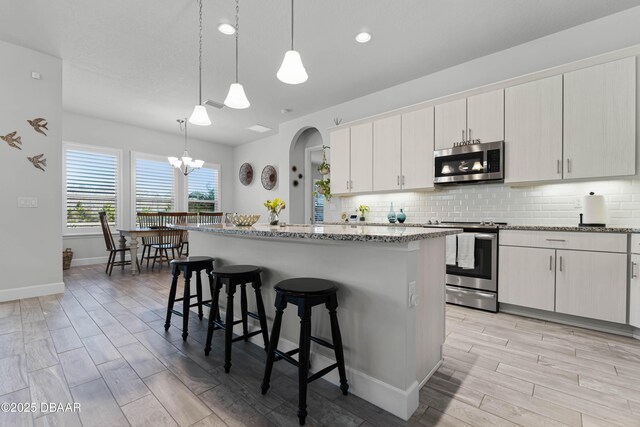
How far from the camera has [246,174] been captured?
7.84 meters

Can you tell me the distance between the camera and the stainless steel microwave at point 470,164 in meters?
3.23

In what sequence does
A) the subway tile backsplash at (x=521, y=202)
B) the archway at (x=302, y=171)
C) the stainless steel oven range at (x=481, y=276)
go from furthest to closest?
the archway at (x=302, y=171)
the stainless steel oven range at (x=481, y=276)
the subway tile backsplash at (x=521, y=202)

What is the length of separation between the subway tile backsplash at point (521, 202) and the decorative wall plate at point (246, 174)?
449 centimetres

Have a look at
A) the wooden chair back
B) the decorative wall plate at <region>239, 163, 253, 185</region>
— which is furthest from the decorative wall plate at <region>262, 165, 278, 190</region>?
the wooden chair back

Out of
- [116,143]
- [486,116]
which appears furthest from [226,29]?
[116,143]

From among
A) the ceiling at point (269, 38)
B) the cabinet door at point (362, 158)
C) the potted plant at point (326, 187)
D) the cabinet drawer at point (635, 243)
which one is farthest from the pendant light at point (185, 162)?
the cabinet drawer at point (635, 243)

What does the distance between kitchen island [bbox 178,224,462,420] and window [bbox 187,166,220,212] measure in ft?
19.4

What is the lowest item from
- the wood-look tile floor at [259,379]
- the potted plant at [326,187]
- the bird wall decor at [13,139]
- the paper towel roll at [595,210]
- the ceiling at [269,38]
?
the wood-look tile floor at [259,379]

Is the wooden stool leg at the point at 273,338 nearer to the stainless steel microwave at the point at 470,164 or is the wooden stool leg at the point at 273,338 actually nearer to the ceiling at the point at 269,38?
the ceiling at the point at 269,38

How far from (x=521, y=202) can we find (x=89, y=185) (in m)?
7.36

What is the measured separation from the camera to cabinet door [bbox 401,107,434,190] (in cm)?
377

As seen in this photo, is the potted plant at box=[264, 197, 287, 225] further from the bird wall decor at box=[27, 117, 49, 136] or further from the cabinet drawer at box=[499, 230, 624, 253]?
the bird wall decor at box=[27, 117, 49, 136]

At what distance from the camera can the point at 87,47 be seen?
336 centimetres

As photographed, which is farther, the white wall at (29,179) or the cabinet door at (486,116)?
the white wall at (29,179)
